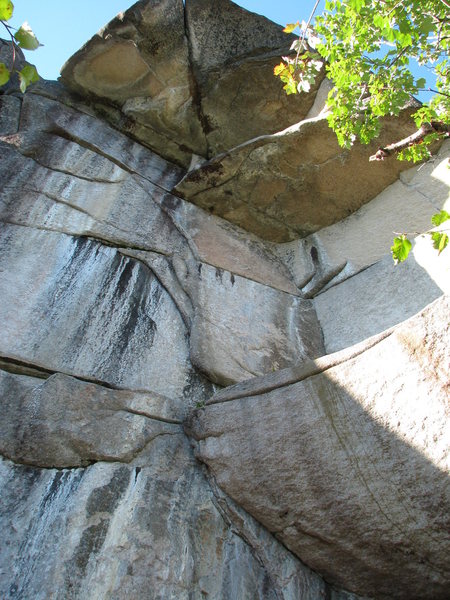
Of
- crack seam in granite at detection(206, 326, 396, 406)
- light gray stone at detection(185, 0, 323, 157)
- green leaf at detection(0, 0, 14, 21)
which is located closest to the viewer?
green leaf at detection(0, 0, 14, 21)

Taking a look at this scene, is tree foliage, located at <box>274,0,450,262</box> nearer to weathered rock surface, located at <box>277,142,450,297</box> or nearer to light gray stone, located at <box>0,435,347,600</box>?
weathered rock surface, located at <box>277,142,450,297</box>

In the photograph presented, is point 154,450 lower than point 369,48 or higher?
lower

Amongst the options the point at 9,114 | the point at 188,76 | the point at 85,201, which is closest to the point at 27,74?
the point at 85,201

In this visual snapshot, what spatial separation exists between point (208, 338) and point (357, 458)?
6.07ft

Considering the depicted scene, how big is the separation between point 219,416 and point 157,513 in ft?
2.38

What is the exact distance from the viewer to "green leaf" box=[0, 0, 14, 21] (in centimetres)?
217

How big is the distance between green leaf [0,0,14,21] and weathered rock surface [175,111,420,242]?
396 cm

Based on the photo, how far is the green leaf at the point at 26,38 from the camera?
2.17 metres

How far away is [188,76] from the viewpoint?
6852 millimetres

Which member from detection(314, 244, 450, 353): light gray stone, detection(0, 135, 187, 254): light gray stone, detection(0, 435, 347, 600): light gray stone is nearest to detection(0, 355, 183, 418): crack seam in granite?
detection(0, 435, 347, 600): light gray stone

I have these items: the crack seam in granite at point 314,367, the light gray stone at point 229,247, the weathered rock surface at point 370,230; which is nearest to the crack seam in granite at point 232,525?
the crack seam in granite at point 314,367

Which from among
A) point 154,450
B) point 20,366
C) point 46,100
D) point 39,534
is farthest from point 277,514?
point 46,100

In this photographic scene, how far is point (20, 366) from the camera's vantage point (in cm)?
385

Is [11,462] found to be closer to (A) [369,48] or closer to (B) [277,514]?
(B) [277,514]
